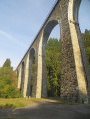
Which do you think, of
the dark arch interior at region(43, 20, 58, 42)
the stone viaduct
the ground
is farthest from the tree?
the ground

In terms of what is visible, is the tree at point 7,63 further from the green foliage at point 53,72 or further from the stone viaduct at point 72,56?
the stone viaduct at point 72,56

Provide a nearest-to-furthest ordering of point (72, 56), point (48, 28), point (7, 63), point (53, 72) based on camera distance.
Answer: point (72, 56), point (48, 28), point (53, 72), point (7, 63)

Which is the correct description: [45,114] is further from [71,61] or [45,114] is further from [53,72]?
[53,72]

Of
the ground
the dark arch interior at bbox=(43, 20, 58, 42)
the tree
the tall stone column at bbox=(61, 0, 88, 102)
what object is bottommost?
the ground

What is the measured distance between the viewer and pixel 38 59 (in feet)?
58.7

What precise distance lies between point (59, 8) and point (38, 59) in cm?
A: 880

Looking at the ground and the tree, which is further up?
the tree

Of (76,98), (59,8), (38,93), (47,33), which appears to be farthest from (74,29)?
(38,93)

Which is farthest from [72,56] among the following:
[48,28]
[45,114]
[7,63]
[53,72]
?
[7,63]

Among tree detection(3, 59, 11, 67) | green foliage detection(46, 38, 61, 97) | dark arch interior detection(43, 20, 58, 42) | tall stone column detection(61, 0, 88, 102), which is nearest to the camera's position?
tall stone column detection(61, 0, 88, 102)

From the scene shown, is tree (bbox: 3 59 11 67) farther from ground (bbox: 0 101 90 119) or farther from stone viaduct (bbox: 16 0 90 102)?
ground (bbox: 0 101 90 119)

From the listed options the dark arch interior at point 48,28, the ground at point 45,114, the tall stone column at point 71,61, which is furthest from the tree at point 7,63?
the ground at point 45,114

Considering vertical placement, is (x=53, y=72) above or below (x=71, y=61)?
above

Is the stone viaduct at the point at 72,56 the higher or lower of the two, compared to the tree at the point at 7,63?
lower
